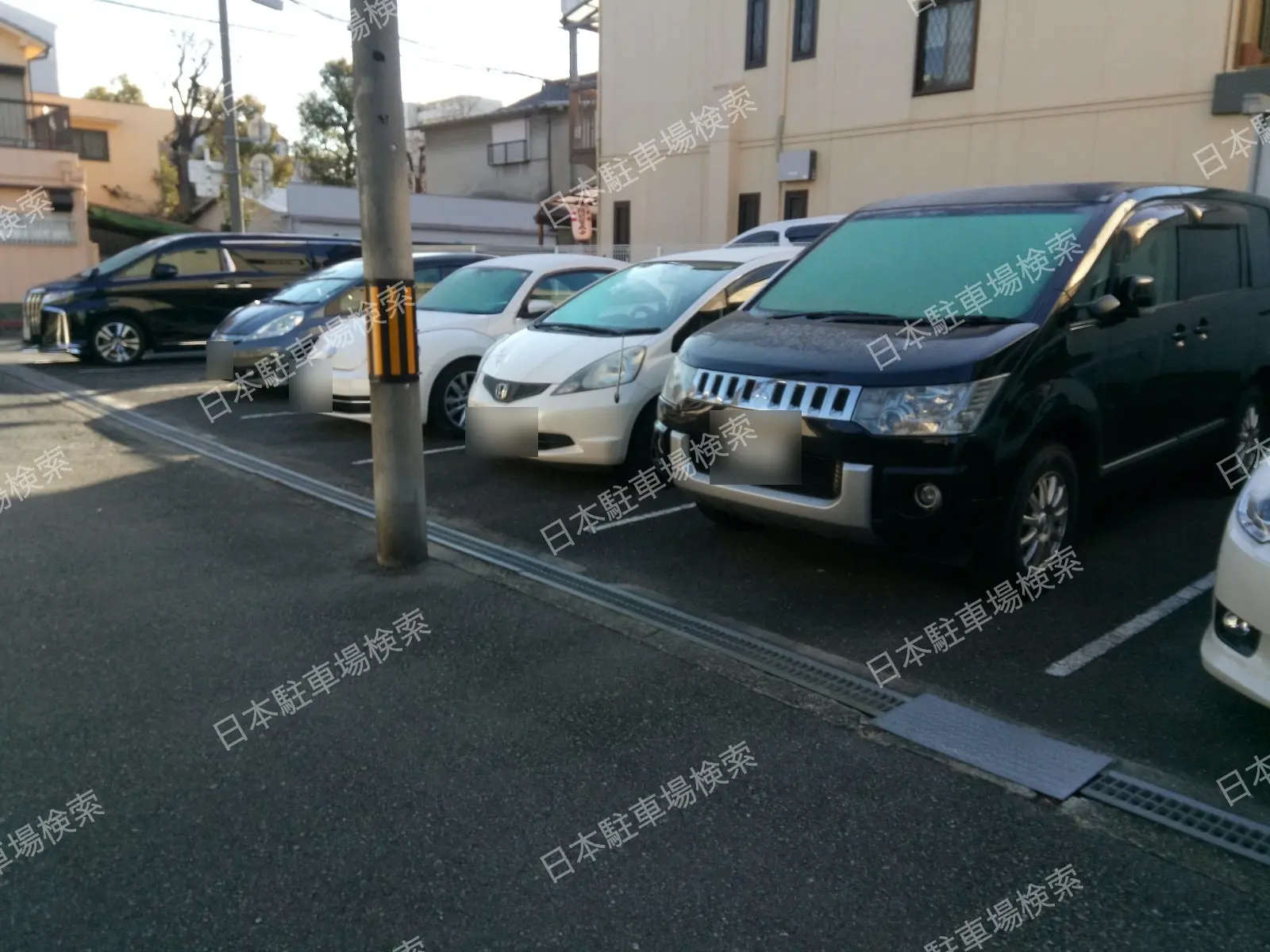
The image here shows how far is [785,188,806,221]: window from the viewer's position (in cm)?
1750

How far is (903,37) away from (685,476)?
510 inches

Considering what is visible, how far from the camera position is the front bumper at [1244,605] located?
10.5 feet

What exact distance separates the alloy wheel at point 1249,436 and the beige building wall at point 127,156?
3382 cm

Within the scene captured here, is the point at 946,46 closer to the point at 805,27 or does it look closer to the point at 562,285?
the point at 805,27

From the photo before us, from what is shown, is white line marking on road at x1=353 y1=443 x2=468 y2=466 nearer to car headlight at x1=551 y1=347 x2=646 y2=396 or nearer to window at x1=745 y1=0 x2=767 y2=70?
car headlight at x1=551 y1=347 x2=646 y2=396

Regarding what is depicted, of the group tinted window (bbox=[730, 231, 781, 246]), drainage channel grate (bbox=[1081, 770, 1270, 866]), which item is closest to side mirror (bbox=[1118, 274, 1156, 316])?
drainage channel grate (bbox=[1081, 770, 1270, 866])

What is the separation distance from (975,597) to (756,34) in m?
15.1

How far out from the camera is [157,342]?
13.3m

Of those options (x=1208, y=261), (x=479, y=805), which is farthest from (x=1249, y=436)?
(x=479, y=805)

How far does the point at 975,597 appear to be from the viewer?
4.80m

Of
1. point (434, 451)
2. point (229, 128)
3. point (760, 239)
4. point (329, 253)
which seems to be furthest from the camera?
point (229, 128)

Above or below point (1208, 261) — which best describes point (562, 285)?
below

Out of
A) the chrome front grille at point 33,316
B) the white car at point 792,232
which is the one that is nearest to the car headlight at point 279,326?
the chrome front grille at point 33,316

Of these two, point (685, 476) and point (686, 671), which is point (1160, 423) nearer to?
point (685, 476)
